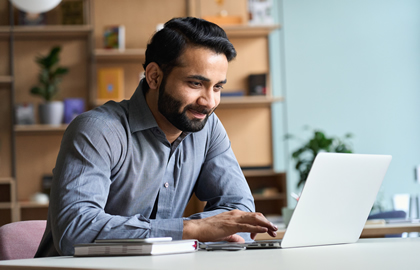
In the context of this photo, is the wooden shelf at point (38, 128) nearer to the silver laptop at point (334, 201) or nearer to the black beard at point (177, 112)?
the black beard at point (177, 112)

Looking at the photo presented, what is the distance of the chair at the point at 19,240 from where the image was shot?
55.1 inches

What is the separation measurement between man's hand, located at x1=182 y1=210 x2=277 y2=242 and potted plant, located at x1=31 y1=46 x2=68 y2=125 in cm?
324

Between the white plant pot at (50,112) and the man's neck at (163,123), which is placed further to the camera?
the white plant pot at (50,112)

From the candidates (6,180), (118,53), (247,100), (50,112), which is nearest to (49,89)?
(50,112)

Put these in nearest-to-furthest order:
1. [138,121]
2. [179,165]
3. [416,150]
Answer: [138,121]
[179,165]
[416,150]

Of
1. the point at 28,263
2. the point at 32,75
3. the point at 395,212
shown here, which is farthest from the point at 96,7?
the point at 28,263

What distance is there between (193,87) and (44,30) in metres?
3.19

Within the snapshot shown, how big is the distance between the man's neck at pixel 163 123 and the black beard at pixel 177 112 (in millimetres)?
30

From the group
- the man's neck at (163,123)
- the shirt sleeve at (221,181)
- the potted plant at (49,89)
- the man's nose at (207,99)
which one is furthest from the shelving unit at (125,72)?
the man's nose at (207,99)

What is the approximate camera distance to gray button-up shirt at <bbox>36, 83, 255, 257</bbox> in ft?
3.87

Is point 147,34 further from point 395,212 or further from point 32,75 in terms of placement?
point 395,212

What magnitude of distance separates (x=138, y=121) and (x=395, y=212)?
5.91 ft

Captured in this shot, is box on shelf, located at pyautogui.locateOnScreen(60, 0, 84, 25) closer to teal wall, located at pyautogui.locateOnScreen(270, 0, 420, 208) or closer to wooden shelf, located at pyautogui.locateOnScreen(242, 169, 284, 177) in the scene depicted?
teal wall, located at pyautogui.locateOnScreen(270, 0, 420, 208)

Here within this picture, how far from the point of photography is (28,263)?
0.90 m
